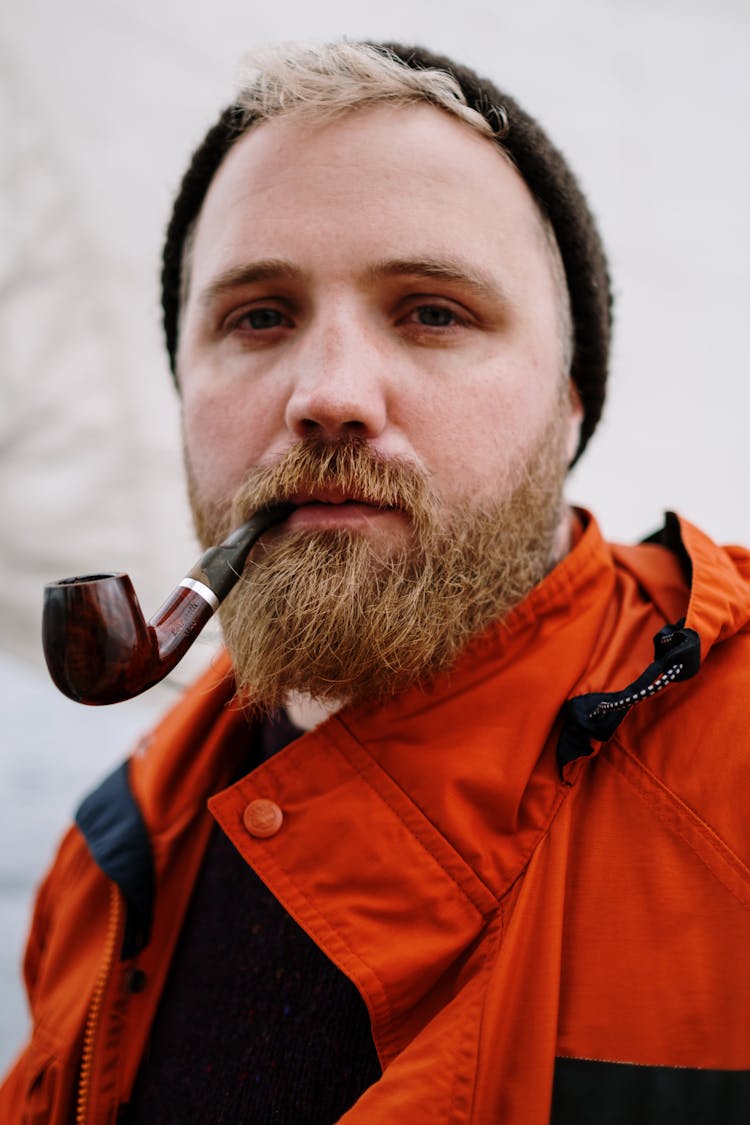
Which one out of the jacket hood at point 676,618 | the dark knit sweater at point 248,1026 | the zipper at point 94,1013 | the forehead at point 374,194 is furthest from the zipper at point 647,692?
the zipper at point 94,1013

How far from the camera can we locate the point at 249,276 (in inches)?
38.3

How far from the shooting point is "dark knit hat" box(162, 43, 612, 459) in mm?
1075

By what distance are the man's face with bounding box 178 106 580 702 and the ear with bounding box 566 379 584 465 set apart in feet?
0.43

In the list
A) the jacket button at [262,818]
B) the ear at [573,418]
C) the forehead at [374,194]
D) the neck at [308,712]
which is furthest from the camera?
the ear at [573,418]

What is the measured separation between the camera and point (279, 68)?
104cm

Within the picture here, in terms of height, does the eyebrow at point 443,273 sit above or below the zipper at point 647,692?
above

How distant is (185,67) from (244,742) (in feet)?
5.21

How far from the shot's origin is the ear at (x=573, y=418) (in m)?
1.17

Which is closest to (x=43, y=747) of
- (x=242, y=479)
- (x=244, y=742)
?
(x=244, y=742)

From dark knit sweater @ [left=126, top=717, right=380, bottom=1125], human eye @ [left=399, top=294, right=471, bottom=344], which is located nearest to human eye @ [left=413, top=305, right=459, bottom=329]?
human eye @ [left=399, top=294, right=471, bottom=344]

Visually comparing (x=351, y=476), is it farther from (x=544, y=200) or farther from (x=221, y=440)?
(x=544, y=200)

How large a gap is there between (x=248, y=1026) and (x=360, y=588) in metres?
0.51

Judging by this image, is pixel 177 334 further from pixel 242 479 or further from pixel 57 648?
pixel 57 648

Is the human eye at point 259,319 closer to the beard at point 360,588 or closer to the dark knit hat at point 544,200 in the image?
the beard at point 360,588
